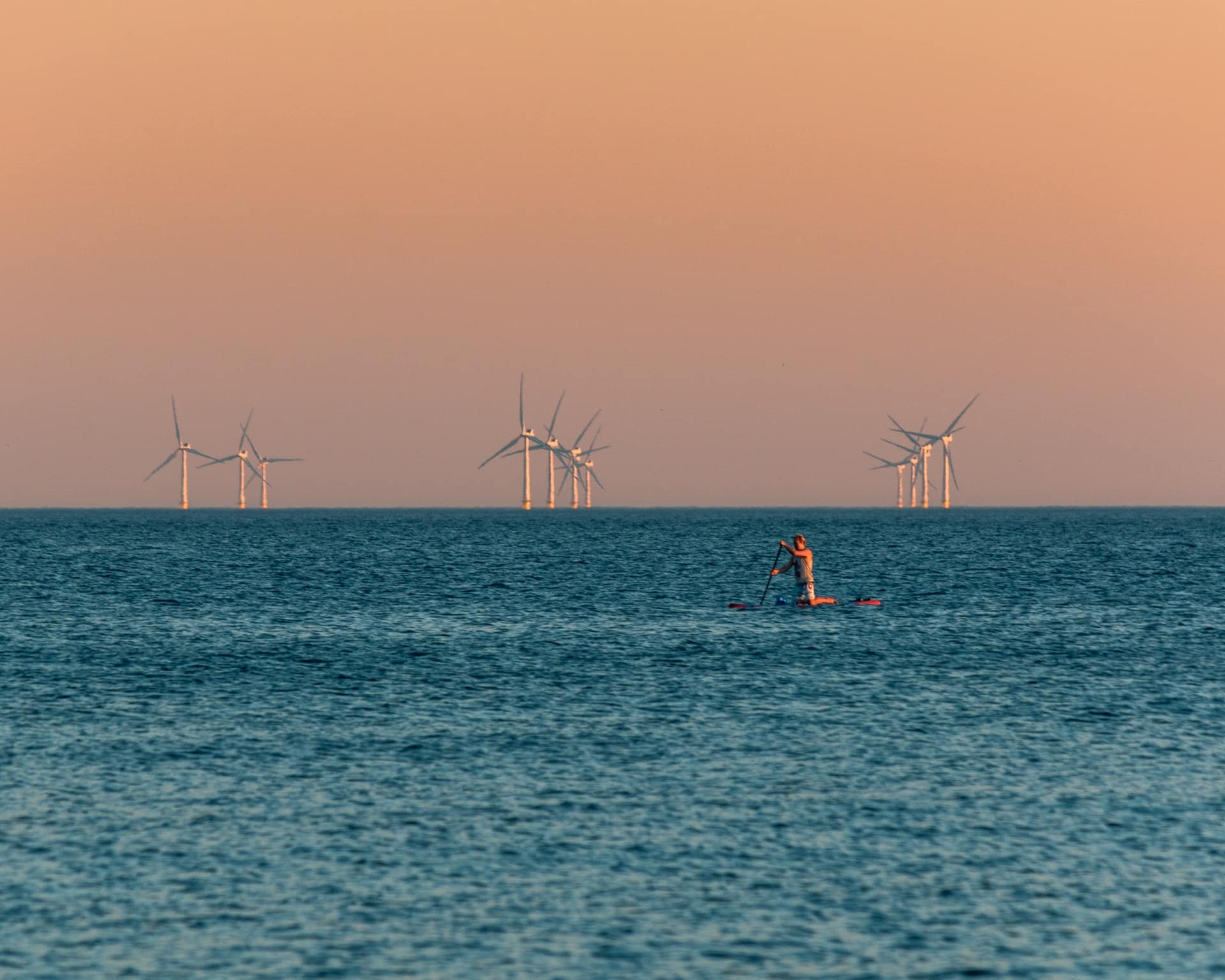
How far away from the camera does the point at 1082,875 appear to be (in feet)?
80.1

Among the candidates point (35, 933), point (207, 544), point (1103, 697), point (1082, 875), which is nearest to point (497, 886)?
point (35, 933)

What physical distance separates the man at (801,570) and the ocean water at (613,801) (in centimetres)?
483

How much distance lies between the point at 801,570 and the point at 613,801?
44427 mm

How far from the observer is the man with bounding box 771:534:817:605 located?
231ft

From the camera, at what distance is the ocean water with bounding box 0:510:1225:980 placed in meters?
21.2

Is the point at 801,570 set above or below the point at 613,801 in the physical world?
above

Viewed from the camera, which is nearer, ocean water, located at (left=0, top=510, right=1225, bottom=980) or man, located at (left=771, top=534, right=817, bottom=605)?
ocean water, located at (left=0, top=510, right=1225, bottom=980)

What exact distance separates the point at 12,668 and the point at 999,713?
30474 mm

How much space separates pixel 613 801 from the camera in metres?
29.6

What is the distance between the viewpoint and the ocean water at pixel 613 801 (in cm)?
2120

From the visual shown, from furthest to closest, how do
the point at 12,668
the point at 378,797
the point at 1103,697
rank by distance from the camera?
the point at 12,668 → the point at 1103,697 → the point at 378,797

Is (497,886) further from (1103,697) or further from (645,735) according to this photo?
(1103,697)

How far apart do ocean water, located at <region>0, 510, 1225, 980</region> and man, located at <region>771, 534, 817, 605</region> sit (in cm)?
483

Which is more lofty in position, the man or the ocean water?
the man
